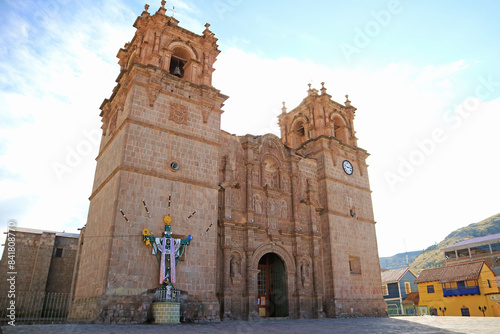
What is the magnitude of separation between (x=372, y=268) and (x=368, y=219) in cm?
330

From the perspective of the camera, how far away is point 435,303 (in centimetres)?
3148

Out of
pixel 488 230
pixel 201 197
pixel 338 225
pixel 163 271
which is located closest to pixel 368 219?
pixel 338 225

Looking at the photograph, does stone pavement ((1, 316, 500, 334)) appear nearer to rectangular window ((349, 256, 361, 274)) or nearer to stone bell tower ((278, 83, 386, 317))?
stone bell tower ((278, 83, 386, 317))

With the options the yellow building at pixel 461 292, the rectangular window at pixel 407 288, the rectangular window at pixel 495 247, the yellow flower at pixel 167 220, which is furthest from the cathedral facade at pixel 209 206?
the rectangular window at pixel 495 247

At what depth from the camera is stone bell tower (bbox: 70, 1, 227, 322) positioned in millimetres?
13070

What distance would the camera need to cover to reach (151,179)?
14.8m

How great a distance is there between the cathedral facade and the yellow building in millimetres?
12537

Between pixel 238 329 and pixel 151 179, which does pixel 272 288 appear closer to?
pixel 238 329

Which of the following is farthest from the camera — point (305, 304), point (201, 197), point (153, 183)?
point (305, 304)

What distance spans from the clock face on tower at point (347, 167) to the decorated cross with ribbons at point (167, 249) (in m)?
13.9

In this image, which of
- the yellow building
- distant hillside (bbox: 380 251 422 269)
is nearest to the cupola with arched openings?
the yellow building

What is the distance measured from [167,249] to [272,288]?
7926 millimetres

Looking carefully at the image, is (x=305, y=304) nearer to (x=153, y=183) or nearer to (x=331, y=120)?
(x=153, y=183)

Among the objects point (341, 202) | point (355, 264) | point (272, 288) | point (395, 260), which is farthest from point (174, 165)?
point (395, 260)
